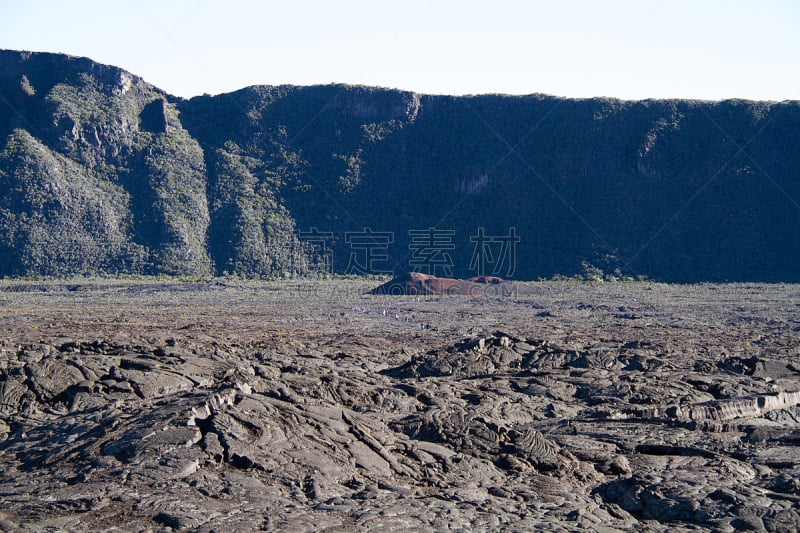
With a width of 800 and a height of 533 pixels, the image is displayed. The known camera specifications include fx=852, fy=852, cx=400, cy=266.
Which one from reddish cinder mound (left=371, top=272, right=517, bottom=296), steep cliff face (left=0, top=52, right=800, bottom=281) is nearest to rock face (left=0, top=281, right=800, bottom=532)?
reddish cinder mound (left=371, top=272, right=517, bottom=296)

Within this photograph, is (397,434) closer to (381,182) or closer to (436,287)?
(436,287)

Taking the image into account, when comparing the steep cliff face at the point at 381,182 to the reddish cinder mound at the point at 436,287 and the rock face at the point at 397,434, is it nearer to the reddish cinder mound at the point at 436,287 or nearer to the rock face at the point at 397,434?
the reddish cinder mound at the point at 436,287

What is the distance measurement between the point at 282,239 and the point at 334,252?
15.5ft

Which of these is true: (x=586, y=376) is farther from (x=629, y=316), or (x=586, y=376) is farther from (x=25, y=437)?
(x=629, y=316)

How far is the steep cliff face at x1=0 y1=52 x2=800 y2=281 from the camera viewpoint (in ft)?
229

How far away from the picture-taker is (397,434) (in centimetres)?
1461

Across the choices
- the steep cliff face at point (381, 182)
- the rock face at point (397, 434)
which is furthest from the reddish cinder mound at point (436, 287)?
the rock face at point (397, 434)

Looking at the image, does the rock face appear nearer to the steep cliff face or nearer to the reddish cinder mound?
the reddish cinder mound

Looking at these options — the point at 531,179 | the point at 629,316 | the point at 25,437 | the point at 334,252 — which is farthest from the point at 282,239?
the point at 25,437

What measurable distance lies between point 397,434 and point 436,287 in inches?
1680

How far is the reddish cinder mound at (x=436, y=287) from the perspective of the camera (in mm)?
56750

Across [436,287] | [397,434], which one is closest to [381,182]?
[436,287]

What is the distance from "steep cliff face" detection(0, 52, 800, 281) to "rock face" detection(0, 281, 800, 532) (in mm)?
38900

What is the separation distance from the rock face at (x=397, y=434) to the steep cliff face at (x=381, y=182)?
3890cm
